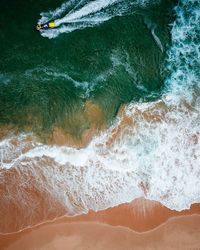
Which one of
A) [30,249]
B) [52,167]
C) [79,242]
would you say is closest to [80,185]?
[52,167]

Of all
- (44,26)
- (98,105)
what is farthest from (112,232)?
(44,26)

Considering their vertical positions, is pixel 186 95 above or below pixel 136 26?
below

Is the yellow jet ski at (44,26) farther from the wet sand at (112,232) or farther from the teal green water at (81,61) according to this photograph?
the wet sand at (112,232)

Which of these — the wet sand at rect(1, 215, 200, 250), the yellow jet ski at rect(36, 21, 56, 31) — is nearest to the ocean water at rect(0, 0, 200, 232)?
→ the yellow jet ski at rect(36, 21, 56, 31)

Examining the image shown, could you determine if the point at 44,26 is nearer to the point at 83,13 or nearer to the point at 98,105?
the point at 83,13

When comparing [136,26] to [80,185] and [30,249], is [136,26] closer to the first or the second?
[80,185]
